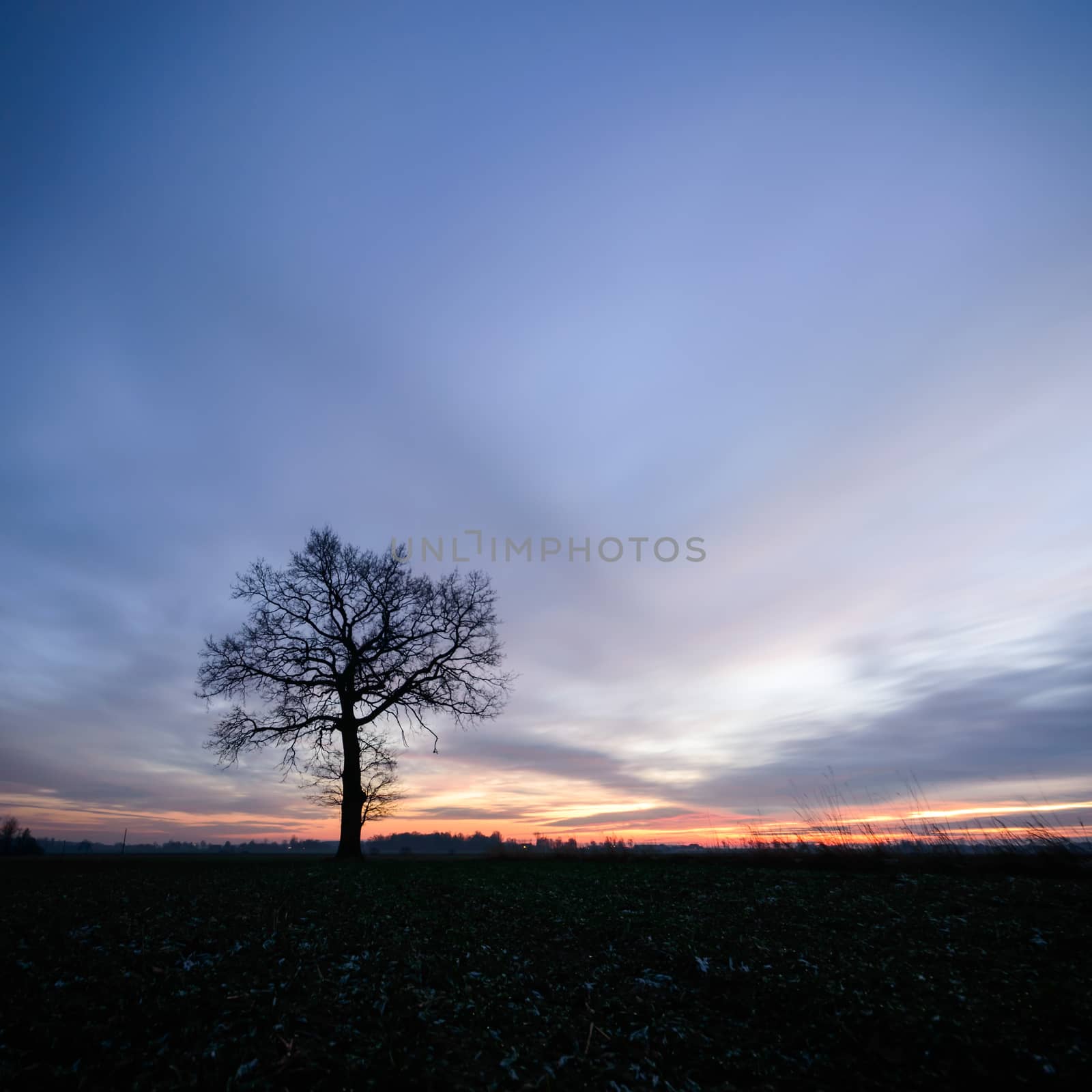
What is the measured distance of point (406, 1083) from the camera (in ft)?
16.1

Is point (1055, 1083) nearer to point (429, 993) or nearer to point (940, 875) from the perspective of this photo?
point (429, 993)

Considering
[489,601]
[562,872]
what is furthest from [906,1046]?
[489,601]

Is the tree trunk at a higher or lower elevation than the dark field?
higher

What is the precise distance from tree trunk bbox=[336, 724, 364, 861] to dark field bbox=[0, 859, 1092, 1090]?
12.8 m

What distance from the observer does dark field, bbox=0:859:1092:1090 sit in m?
5.16

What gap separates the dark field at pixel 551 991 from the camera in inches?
203

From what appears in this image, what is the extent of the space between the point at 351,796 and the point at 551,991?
64.3ft

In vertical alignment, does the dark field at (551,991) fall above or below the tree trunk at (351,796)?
below

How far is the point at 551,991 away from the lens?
6.95 metres

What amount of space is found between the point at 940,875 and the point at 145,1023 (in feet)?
49.9

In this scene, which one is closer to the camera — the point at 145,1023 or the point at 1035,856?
the point at 145,1023

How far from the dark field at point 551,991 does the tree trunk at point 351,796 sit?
1279cm

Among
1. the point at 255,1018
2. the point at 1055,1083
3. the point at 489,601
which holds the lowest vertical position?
the point at 1055,1083

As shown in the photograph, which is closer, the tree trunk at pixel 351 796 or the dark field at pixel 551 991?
the dark field at pixel 551 991
